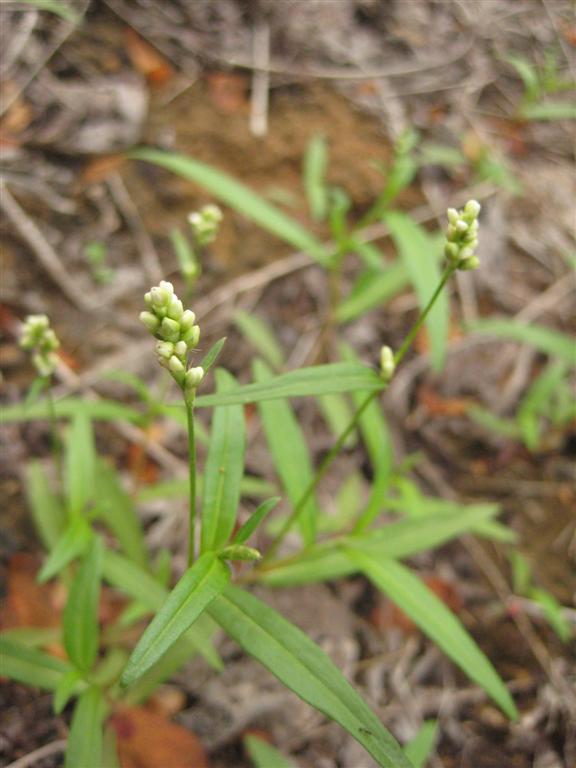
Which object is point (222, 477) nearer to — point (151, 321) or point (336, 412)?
point (151, 321)

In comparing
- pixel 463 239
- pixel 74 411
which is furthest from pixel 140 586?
pixel 463 239

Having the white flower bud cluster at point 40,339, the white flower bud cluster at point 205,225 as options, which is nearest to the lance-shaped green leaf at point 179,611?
the white flower bud cluster at point 40,339

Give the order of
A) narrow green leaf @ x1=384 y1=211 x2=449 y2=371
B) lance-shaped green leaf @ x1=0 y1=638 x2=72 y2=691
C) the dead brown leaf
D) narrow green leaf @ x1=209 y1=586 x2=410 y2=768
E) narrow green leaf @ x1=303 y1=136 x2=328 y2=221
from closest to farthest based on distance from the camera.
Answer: narrow green leaf @ x1=209 y1=586 x2=410 y2=768
lance-shaped green leaf @ x1=0 y1=638 x2=72 y2=691
the dead brown leaf
narrow green leaf @ x1=384 y1=211 x2=449 y2=371
narrow green leaf @ x1=303 y1=136 x2=328 y2=221

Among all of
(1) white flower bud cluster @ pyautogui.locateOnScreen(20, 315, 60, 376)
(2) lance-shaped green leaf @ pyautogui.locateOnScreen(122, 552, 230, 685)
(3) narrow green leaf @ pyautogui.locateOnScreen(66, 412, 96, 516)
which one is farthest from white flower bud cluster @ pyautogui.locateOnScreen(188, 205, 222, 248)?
(2) lance-shaped green leaf @ pyautogui.locateOnScreen(122, 552, 230, 685)

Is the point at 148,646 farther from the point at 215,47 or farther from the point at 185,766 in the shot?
the point at 215,47

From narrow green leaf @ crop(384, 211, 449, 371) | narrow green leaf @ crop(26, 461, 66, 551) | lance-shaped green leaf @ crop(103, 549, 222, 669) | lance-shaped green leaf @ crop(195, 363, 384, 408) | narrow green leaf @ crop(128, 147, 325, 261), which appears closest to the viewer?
lance-shaped green leaf @ crop(195, 363, 384, 408)

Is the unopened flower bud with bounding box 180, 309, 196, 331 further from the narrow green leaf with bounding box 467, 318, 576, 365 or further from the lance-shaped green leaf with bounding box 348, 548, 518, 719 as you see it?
the narrow green leaf with bounding box 467, 318, 576, 365
